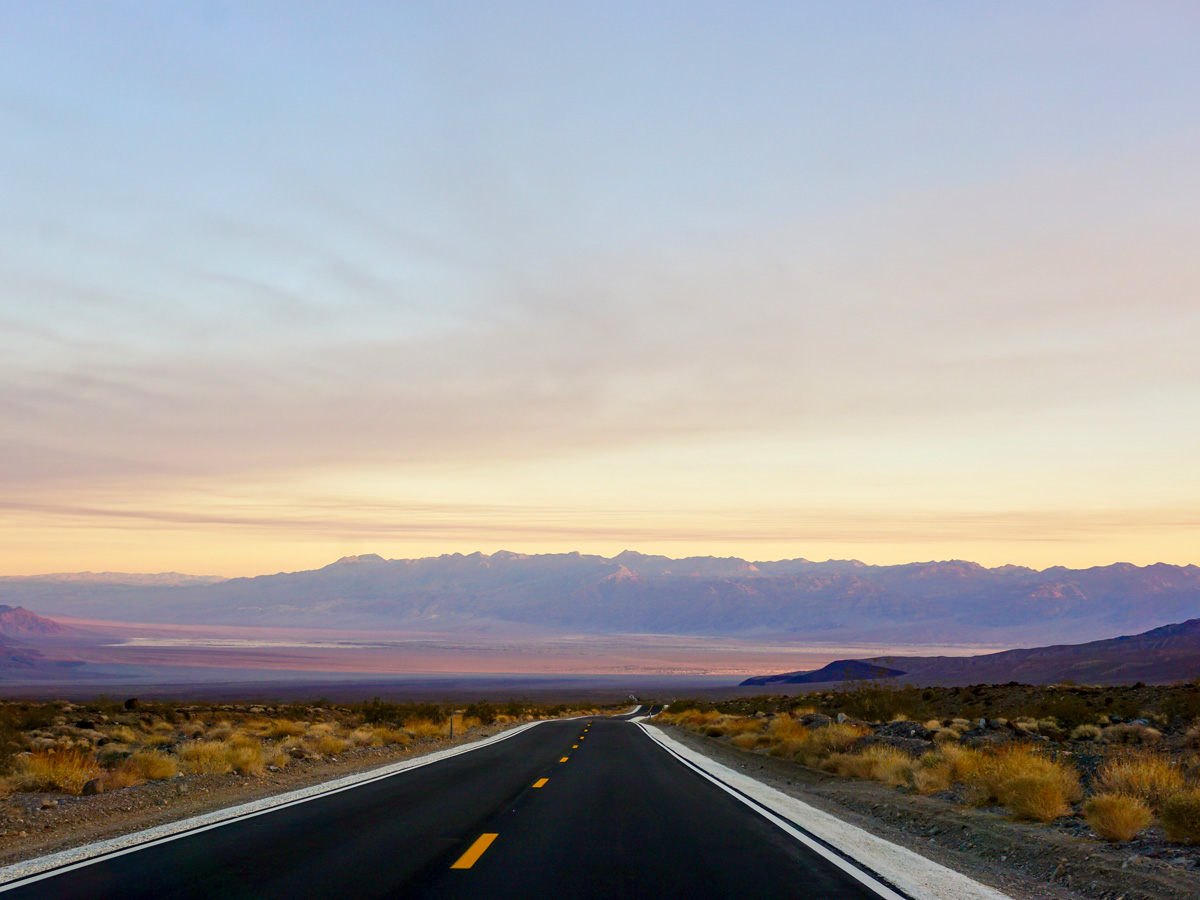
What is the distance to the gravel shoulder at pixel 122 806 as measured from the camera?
11758 mm

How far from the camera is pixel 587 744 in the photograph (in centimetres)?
3127

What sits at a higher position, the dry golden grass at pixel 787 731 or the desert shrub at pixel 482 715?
the dry golden grass at pixel 787 731

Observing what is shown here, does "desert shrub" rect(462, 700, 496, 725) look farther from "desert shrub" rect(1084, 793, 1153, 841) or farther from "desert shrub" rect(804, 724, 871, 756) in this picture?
"desert shrub" rect(1084, 793, 1153, 841)

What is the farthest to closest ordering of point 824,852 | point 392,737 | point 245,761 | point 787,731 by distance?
point 392,737, point 787,731, point 245,761, point 824,852

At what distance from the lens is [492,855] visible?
33.0 ft

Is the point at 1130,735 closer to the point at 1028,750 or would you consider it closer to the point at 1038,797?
the point at 1028,750

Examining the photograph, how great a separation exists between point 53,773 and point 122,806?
11.4 ft

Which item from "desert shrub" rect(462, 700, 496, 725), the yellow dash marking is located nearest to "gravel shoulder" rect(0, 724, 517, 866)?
the yellow dash marking

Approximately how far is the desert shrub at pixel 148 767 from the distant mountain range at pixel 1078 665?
74.4m

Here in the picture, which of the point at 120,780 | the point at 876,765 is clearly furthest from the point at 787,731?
the point at 120,780

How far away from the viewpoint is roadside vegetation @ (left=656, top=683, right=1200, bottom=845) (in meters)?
12.4

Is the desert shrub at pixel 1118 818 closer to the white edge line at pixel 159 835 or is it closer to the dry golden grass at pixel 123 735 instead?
the white edge line at pixel 159 835

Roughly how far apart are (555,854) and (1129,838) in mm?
7041

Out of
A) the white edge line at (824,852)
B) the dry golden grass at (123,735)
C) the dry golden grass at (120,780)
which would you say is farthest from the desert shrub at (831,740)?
the dry golden grass at (123,735)
